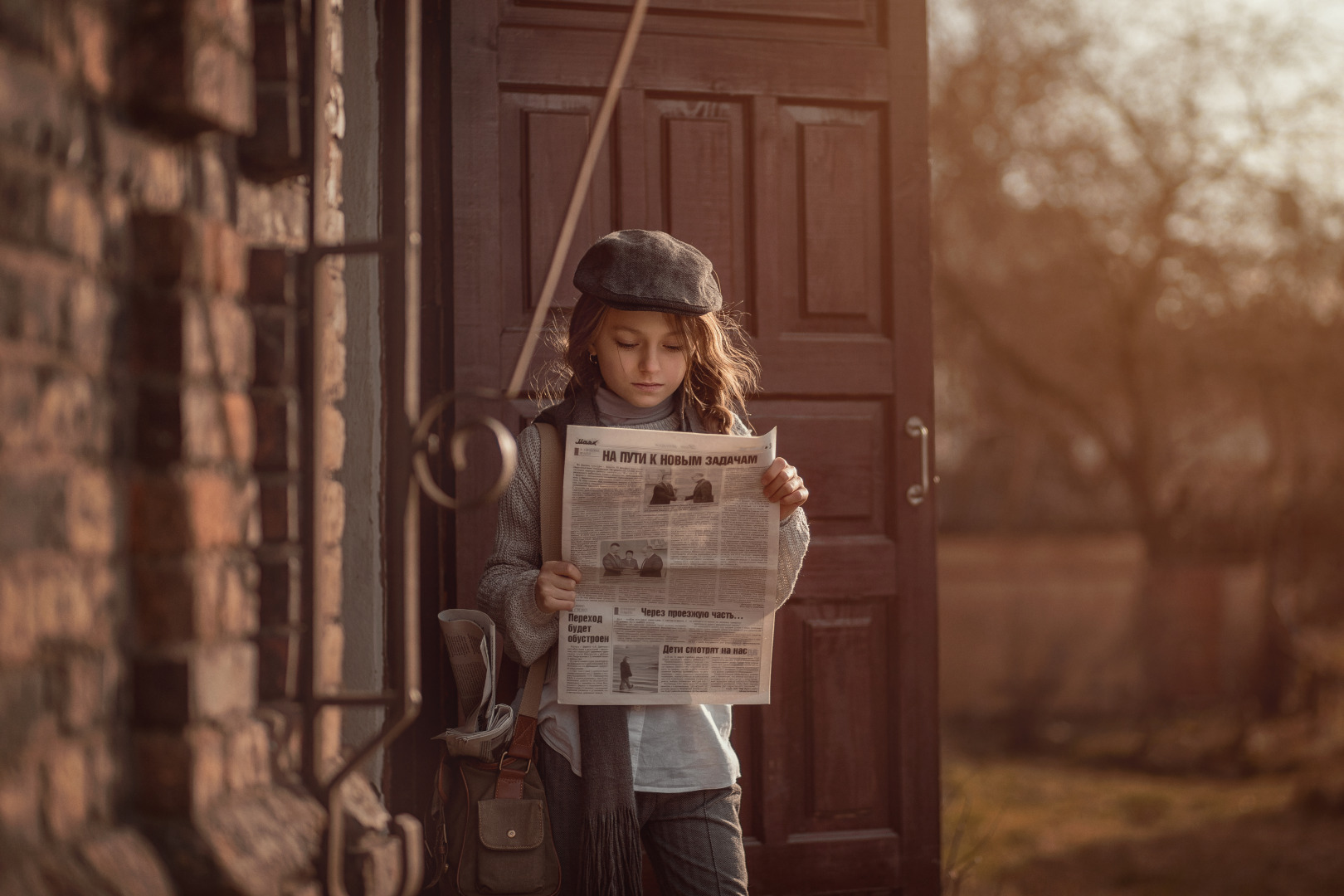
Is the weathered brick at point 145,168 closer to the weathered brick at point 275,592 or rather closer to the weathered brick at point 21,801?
the weathered brick at point 275,592

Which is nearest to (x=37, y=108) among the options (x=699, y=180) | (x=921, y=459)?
(x=699, y=180)

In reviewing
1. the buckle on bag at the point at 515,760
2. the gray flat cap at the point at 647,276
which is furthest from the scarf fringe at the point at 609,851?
the gray flat cap at the point at 647,276

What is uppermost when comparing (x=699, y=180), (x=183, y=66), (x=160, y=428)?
(x=699, y=180)

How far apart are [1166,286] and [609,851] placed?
7.55 metres

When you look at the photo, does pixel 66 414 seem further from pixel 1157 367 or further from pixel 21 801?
pixel 1157 367

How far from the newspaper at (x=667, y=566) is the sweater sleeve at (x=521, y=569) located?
0.06m

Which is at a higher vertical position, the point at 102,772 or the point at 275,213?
the point at 275,213

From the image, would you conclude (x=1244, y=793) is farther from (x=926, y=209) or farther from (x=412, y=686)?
(x=412, y=686)

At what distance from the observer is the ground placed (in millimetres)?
5430

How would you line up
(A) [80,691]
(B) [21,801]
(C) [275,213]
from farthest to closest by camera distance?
(C) [275,213] → (A) [80,691] → (B) [21,801]

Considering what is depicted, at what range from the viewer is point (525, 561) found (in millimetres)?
2123

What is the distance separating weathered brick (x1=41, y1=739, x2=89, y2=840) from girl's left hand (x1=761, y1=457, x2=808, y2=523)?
44.0 inches

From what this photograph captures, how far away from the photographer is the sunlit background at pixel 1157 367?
7961 millimetres

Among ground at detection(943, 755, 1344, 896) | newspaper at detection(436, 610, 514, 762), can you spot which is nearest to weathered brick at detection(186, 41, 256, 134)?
newspaper at detection(436, 610, 514, 762)
